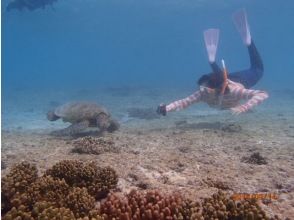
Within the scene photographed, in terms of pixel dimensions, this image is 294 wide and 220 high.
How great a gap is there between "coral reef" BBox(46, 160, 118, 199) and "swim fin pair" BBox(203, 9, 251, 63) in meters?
6.57

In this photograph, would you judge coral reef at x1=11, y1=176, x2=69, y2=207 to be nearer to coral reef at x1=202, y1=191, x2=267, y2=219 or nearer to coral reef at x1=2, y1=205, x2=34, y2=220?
coral reef at x1=2, y1=205, x2=34, y2=220

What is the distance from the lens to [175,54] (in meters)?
136

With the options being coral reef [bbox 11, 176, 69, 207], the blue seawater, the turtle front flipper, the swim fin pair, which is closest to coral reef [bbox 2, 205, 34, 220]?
coral reef [bbox 11, 176, 69, 207]

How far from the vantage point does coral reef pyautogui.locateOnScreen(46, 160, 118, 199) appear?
5.78m

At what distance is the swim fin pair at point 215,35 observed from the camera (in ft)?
35.4

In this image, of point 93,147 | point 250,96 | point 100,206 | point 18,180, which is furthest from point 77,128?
point 100,206

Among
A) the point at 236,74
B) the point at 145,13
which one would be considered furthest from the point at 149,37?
the point at 236,74

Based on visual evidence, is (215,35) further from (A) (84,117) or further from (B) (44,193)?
(B) (44,193)

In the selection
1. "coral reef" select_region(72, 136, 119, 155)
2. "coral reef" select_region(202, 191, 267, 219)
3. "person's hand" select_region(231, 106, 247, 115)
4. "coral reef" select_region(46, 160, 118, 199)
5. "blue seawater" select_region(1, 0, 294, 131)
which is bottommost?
"coral reef" select_region(202, 191, 267, 219)

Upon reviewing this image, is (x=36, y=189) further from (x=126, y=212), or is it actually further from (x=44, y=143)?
(x=44, y=143)

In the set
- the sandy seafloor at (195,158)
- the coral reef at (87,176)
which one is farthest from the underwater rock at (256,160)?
the coral reef at (87,176)

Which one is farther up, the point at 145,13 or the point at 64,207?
the point at 145,13

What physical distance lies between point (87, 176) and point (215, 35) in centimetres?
695

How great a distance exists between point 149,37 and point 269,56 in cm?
6598
